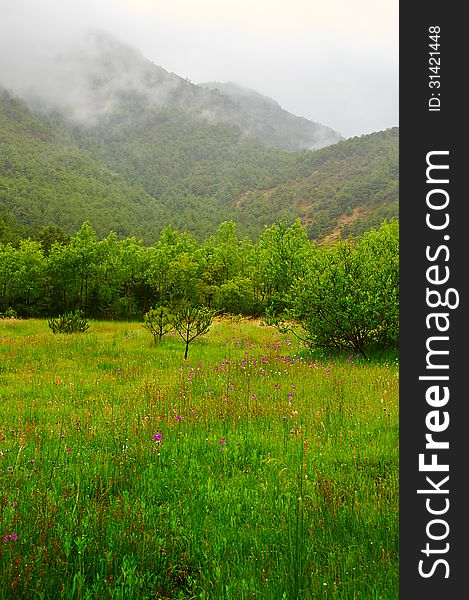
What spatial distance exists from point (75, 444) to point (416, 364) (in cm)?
405

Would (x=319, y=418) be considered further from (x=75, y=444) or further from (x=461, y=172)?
(x=461, y=172)

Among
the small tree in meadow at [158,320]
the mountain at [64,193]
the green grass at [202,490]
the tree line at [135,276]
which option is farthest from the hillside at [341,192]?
the green grass at [202,490]

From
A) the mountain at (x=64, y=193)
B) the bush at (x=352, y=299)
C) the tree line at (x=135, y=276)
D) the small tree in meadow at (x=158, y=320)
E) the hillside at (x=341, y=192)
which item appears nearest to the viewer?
the bush at (x=352, y=299)

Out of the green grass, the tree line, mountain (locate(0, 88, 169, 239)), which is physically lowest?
the green grass

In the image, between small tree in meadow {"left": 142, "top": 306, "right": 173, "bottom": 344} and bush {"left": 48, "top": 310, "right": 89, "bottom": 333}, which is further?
bush {"left": 48, "top": 310, "right": 89, "bottom": 333}

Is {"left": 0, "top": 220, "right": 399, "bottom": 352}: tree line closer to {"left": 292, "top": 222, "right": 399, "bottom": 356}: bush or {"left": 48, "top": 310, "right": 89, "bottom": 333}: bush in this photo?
{"left": 48, "top": 310, "right": 89, "bottom": 333}: bush

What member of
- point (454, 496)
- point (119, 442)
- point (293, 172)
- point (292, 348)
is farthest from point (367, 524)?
point (293, 172)

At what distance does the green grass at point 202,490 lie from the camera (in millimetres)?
2320

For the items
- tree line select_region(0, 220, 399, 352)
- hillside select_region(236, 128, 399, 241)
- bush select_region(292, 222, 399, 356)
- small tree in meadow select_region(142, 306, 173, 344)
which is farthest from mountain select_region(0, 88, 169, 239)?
bush select_region(292, 222, 399, 356)

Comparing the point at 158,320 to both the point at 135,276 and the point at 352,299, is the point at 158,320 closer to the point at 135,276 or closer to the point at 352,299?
the point at 352,299

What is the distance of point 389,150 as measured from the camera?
148 m

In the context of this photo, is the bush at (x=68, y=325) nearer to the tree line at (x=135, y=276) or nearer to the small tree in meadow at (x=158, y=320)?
the small tree in meadow at (x=158, y=320)

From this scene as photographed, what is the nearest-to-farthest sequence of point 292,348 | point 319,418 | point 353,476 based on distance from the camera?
point 353,476, point 319,418, point 292,348

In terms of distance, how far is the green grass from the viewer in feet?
7.61
